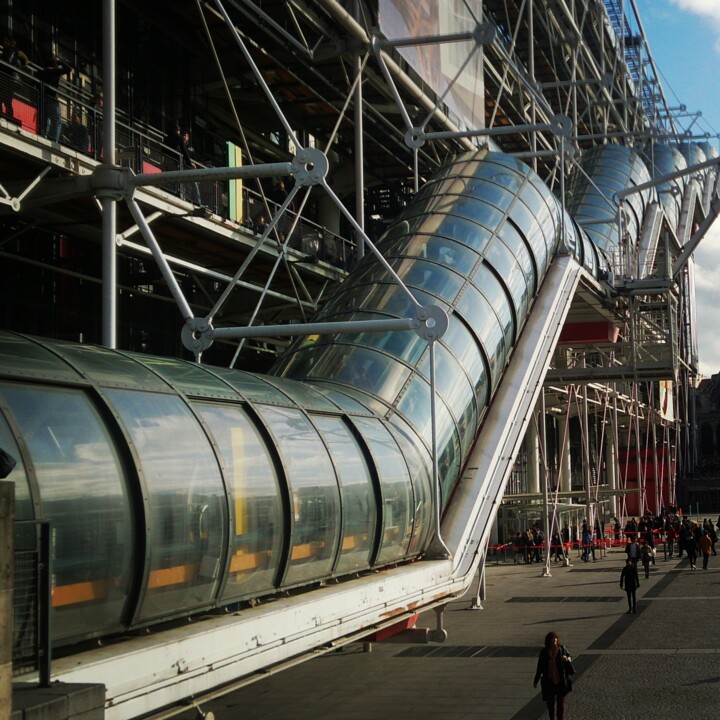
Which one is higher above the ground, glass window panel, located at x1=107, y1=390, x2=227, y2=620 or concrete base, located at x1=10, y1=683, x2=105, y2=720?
glass window panel, located at x1=107, y1=390, x2=227, y2=620

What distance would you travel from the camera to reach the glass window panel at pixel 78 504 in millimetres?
6191

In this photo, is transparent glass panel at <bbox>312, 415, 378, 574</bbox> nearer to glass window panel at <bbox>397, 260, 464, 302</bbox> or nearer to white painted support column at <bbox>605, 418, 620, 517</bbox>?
glass window panel at <bbox>397, 260, 464, 302</bbox>

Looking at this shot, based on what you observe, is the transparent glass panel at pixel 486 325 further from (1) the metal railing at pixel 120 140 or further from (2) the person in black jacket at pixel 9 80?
(2) the person in black jacket at pixel 9 80

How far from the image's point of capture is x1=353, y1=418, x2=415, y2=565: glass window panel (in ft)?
36.9

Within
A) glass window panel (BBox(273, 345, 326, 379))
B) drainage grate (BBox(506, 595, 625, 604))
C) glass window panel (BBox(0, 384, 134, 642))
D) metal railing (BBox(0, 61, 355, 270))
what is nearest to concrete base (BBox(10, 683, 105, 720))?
glass window panel (BBox(0, 384, 134, 642))

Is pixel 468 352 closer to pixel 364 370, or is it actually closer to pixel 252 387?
pixel 364 370

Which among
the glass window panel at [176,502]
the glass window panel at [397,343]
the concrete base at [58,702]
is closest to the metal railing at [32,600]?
the concrete base at [58,702]

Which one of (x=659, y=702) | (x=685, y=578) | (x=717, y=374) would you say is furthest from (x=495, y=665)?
(x=717, y=374)

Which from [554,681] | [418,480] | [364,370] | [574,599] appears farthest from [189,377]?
[574,599]

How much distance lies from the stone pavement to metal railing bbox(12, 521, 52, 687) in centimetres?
370

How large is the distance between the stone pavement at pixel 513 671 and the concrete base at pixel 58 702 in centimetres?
380

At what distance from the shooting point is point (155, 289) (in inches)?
946

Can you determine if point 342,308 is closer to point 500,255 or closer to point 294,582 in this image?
point 500,255

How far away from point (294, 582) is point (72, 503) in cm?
315
